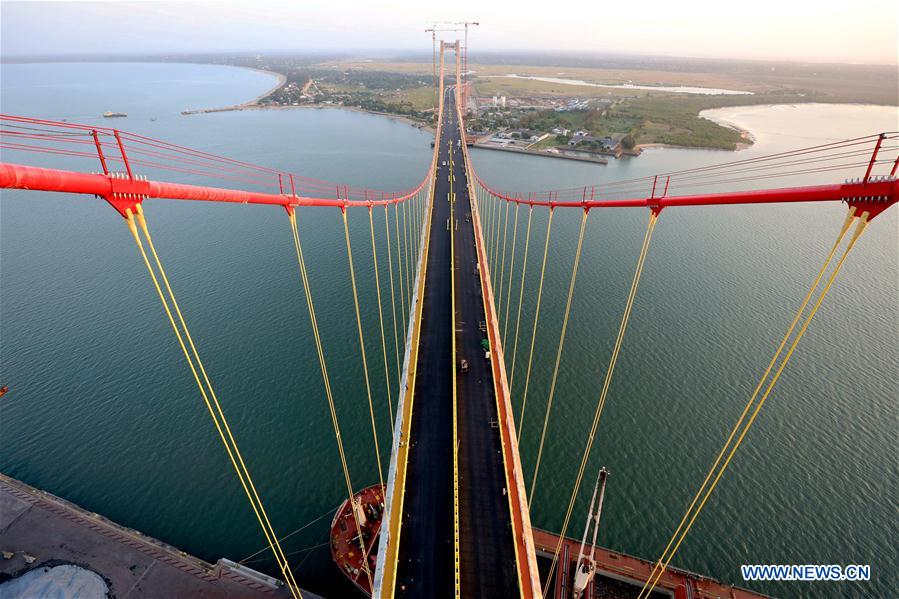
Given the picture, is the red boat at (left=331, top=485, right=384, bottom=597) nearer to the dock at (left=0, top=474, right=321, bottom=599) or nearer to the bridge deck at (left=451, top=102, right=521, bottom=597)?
the dock at (left=0, top=474, right=321, bottom=599)

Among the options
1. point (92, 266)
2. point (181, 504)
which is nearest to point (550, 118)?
point (92, 266)

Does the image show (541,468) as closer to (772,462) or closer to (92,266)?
(772,462)

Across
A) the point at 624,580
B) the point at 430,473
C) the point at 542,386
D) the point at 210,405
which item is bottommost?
the point at 624,580

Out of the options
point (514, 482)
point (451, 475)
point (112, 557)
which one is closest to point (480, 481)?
point (451, 475)

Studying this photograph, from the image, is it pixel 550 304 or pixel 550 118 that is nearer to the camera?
pixel 550 304

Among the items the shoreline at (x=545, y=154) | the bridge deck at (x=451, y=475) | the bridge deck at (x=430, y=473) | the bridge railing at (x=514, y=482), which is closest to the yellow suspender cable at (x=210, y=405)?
the bridge deck at (x=430, y=473)

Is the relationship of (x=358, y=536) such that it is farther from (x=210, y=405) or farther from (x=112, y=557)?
(x=112, y=557)
